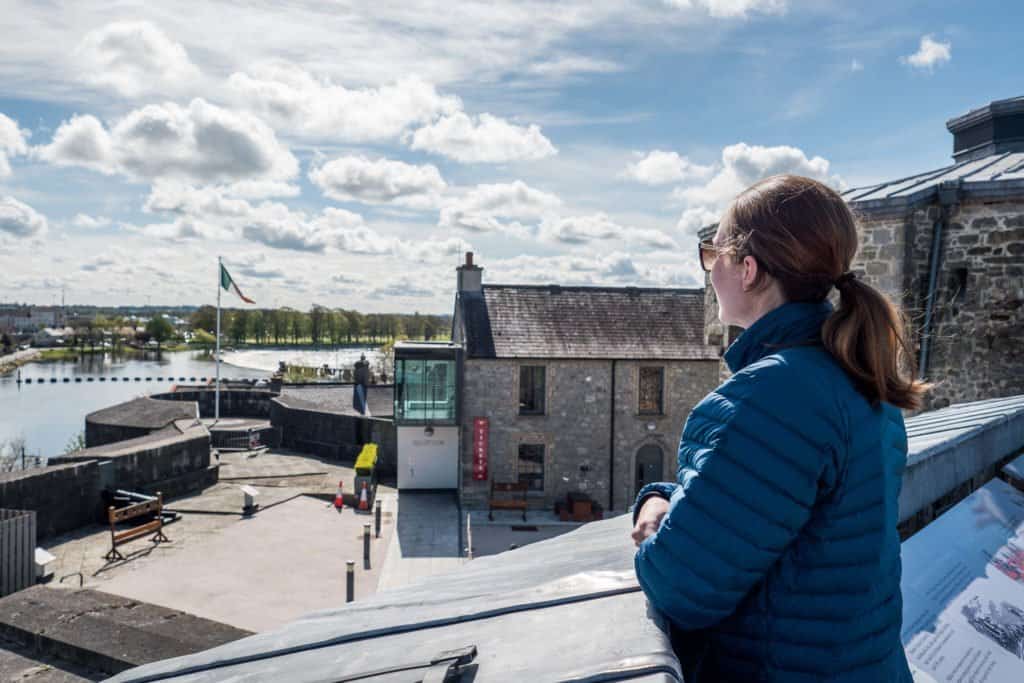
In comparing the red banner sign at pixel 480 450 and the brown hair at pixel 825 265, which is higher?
the brown hair at pixel 825 265

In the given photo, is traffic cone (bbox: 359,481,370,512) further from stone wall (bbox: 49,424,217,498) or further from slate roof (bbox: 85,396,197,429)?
slate roof (bbox: 85,396,197,429)

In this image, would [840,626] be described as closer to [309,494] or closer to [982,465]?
[982,465]

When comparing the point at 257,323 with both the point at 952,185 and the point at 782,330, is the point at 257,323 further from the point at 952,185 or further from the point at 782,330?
the point at 782,330

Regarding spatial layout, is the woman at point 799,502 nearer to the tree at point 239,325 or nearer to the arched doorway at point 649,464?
the arched doorway at point 649,464

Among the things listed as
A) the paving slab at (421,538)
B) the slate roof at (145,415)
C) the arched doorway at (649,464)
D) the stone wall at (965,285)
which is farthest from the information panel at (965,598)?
the slate roof at (145,415)

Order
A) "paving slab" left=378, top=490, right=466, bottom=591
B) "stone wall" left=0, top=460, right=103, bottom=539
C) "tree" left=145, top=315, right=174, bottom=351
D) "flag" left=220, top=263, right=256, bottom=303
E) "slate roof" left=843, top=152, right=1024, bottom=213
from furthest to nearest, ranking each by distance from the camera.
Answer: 1. "tree" left=145, top=315, right=174, bottom=351
2. "flag" left=220, top=263, right=256, bottom=303
3. "stone wall" left=0, top=460, right=103, bottom=539
4. "paving slab" left=378, top=490, right=466, bottom=591
5. "slate roof" left=843, top=152, right=1024, bottom=213

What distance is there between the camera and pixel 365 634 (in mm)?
2131

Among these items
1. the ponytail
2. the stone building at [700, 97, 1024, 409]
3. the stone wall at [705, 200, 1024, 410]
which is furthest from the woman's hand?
the stone building at [700, 97, 1024, 409]

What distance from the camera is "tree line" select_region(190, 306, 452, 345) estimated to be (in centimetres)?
14312

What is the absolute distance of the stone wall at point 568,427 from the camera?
73.2ft

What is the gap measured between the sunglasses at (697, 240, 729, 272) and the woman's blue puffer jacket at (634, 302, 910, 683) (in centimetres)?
36

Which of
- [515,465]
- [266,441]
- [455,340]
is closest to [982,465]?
[515,465]

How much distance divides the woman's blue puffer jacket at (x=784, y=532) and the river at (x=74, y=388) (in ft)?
165

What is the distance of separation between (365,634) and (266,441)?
3406 cm
